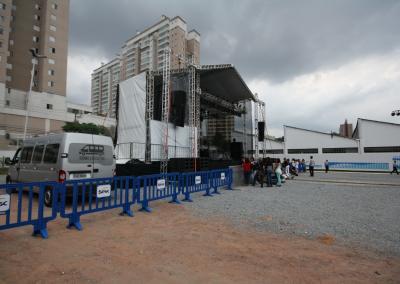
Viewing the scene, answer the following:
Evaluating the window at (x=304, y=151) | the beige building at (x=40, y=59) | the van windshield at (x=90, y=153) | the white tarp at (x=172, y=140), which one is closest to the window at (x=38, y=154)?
the van windshield at (x=90, y=153)

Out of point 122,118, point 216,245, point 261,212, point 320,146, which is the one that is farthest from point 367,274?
point 320,146

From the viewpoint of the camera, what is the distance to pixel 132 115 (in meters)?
14.5

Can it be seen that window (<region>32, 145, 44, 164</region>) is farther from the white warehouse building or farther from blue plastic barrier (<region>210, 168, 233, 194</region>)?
the white warehouse building

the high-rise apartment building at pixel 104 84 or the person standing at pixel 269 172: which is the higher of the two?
the high-rise apartment building at pixel 104 84

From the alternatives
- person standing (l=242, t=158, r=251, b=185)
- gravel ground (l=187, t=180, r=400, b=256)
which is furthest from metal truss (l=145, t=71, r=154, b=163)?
gravel ground (l=187, t=180, r=400, b=256)

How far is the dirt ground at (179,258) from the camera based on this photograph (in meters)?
2.87

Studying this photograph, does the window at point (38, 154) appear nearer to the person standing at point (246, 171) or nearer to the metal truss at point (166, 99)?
A: the metal truss at point (166, 99)

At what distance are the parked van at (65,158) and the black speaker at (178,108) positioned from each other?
6.71 m

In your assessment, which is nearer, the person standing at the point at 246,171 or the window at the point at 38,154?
the window at the point at 38,154

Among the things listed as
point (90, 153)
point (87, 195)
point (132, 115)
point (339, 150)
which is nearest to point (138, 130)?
point (132, 115)

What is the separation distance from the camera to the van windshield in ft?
22.2

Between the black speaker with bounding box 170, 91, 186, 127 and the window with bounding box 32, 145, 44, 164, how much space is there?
771 cm

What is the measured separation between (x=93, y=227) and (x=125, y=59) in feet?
308

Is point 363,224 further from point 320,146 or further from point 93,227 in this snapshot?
point 320,146
